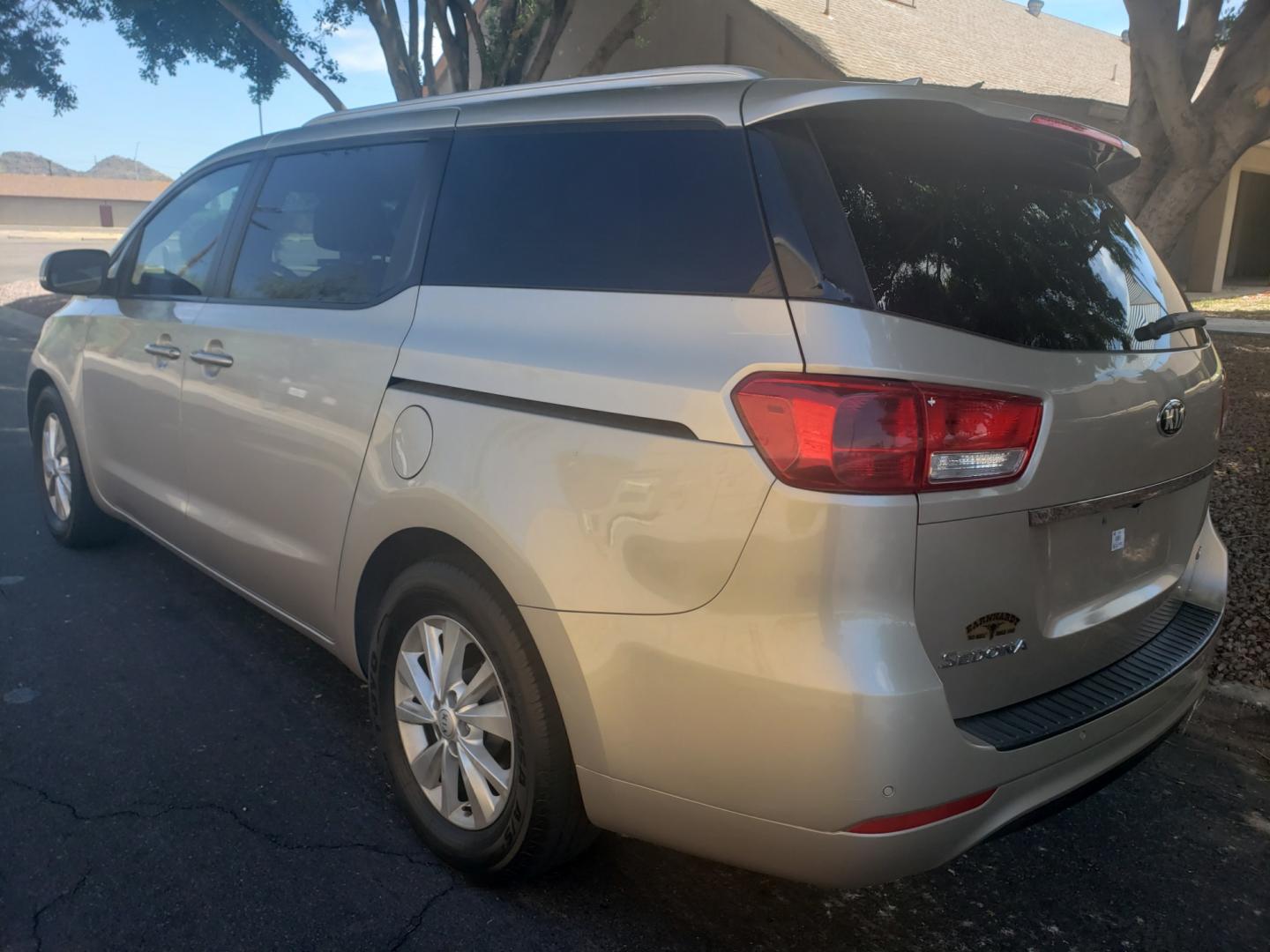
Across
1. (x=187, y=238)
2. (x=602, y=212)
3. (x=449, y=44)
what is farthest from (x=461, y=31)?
(x=602, y=212)

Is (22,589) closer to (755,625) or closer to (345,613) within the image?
(345,613)

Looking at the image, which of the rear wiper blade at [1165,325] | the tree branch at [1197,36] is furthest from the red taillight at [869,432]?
the tree branch at [1197,36]

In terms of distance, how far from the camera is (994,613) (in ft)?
6.76

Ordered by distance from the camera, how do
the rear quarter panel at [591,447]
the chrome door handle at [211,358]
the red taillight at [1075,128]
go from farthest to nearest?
the chrome door handle at [211,358]
the red taillight at [1075,128]
the rear quarter panel at [591,447]

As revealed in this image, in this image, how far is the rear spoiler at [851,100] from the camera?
7.01 feet

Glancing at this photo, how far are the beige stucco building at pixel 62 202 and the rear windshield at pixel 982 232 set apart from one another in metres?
74.4

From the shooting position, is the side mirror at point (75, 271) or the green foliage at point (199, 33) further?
the green foliage at point (199, 33)

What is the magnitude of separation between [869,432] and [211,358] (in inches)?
101

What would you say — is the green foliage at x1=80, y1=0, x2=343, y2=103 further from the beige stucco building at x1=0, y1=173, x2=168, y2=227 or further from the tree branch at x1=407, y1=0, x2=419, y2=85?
the beige stucco building at x1=0, y1=173, x2=168, y2=227

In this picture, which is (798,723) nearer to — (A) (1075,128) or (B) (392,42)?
(A) (1075,128)

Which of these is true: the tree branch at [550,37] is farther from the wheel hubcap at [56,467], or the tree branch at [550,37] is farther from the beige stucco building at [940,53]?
the wheel hubcap at [56,467]

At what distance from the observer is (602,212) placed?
2504 mm

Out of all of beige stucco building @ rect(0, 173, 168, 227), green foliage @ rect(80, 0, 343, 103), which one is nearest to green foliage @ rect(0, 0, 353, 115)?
green foliage @ rect(80, 0, 343, 103)

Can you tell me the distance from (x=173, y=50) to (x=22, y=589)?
14.3 meters
